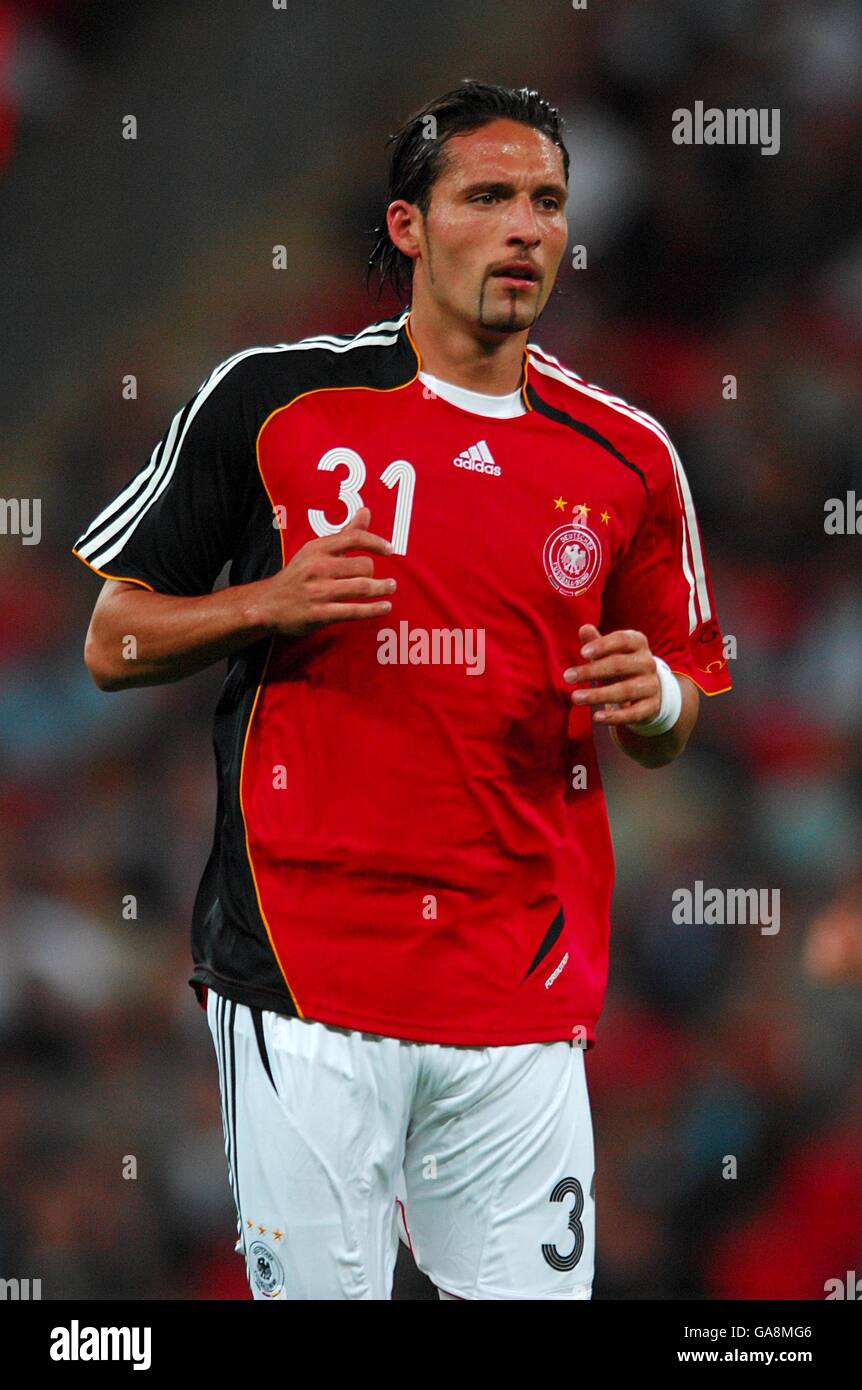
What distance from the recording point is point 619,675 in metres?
2.40

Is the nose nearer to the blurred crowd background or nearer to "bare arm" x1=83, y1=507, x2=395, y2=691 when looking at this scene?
"bare arm" x1=83, y1=507, x2=395, y2=691

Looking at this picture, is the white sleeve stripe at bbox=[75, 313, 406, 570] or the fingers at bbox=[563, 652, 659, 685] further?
the white sleeve stripe at bbox=[75, 313, 406, 570]

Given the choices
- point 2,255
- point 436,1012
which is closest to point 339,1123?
point 436,1012

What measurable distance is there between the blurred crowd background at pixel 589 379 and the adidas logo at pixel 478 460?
2127mm

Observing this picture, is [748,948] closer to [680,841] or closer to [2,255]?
[680,841]

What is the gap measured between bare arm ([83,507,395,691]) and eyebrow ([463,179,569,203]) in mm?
584

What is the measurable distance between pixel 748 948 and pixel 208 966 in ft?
7.78

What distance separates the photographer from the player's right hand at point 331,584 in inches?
89.6

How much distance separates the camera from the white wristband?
2.57 m

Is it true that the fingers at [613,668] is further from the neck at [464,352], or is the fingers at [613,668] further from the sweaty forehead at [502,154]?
the sweaty forehead at [502,154]

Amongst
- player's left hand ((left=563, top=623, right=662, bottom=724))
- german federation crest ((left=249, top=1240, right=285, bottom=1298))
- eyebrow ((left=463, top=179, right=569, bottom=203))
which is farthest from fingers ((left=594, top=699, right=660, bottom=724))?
german federation crest ((left=249, top=1240, right=285, bottom=1298))

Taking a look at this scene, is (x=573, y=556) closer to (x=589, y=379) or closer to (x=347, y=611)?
(x=347, y=611)

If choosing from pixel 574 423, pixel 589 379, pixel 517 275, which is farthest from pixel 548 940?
pixel 589 379

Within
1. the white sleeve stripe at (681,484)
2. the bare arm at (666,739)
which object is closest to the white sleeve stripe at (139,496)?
the white sleeve stripe at (681,484)
